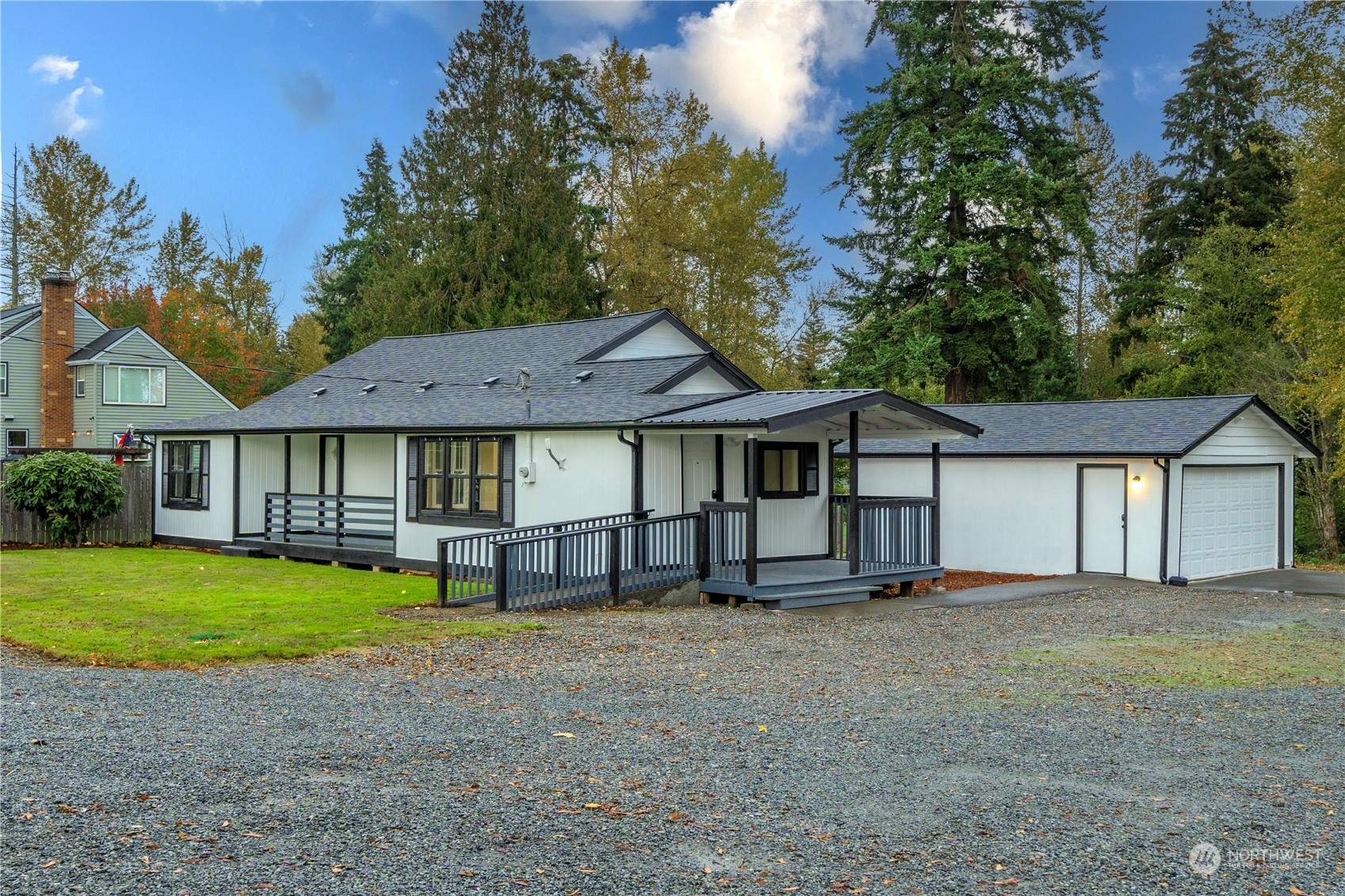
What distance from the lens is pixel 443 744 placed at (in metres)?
6.59

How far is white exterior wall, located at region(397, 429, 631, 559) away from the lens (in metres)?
15.4

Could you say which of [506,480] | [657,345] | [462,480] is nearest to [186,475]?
[462,480]

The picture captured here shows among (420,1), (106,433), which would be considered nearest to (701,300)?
(420,1)

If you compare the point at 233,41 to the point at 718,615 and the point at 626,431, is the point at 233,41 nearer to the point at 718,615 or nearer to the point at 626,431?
the point at 626,431

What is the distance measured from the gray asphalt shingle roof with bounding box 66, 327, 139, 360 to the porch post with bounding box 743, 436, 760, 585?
1225 inches

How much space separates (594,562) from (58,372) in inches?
1193

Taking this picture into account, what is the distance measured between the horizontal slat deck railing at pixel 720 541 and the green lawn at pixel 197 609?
3657mm

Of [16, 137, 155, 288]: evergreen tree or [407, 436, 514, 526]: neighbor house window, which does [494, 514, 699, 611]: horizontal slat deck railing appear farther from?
[16, 137, 155, 288]: evergreen tree

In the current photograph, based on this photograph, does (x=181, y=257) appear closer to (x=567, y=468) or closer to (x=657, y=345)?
(x=657, y=345)

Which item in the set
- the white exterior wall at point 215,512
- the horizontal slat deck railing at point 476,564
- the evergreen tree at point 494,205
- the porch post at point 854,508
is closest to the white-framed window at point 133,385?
the evergreen tree at point 494,205

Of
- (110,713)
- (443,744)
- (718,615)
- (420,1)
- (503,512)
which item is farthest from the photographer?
(420,1)

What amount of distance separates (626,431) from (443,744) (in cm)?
885

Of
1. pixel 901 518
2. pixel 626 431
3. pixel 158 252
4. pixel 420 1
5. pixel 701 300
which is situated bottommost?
pixel 901 518

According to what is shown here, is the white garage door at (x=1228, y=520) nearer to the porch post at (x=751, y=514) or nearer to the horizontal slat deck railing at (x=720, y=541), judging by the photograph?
the horizontal slat deck railing at (x=720, y=541)
